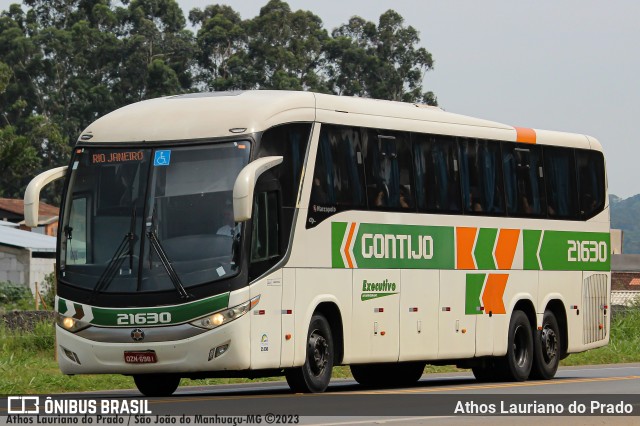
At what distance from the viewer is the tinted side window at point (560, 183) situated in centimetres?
2588

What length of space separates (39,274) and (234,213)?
4654 cm

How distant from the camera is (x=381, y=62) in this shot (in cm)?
10400

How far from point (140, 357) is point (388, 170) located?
498 cm

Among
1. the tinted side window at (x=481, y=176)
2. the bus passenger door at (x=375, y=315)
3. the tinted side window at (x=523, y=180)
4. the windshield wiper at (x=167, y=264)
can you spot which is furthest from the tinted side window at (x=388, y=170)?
the windshield wiper at (x=167, y=264)

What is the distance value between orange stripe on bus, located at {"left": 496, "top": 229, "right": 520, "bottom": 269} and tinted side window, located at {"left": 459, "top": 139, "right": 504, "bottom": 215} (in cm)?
Result: 36

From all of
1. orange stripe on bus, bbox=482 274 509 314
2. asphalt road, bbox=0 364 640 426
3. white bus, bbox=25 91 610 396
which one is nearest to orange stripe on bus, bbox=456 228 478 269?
white bus, bbox=25 91 610 396

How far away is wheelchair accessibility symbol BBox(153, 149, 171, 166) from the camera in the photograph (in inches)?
759

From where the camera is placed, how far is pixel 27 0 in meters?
106

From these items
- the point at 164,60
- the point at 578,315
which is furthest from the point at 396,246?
the point at 164,60

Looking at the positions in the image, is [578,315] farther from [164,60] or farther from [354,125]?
[164,60]

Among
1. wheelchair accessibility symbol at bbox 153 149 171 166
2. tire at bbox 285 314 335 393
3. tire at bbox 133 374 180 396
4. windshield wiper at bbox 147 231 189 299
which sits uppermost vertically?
wheelchair accessibility symbol at bbox 153 149 171 166

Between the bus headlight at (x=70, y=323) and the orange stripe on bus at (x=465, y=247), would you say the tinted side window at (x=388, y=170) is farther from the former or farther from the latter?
the bus headlight at (x=70, y=323)

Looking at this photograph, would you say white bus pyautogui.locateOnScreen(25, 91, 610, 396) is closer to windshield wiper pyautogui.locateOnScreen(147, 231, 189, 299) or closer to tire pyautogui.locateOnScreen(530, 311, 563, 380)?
windshield wiper pyautogui.locateOnScreen(147, 231, 189, 299)

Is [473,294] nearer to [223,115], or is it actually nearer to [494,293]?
[494,293]
